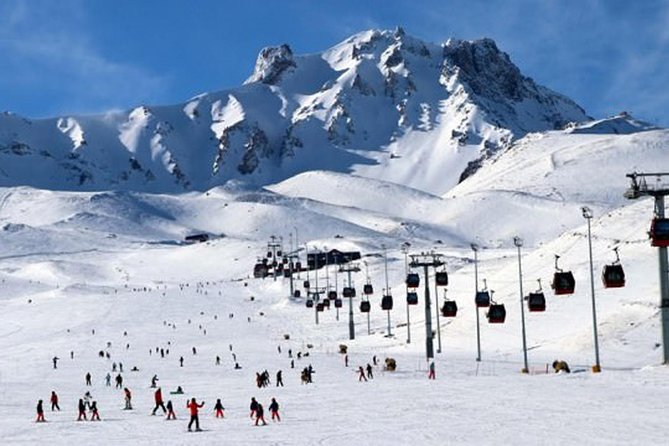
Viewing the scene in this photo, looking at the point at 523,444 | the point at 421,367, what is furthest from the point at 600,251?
the point at 523,444

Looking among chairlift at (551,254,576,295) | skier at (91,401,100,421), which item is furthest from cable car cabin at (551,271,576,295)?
skier at (91,401,100,421)

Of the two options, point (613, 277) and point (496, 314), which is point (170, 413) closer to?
point (613, 277)

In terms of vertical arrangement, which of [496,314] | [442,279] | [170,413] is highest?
[442,279]

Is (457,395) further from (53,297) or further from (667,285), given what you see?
(53,297)

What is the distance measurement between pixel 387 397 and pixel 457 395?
3025 millimetres

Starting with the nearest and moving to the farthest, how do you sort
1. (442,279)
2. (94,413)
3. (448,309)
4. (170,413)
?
1. (170,413)
2. (94,413)
3. (448,309)
4. (442,279)

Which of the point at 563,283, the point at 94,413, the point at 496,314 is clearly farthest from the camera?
the point at 496,314

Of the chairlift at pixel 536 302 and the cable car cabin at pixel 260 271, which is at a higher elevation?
the cable car cabin at pixel 260 271

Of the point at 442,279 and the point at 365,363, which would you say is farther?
the point at 442,279

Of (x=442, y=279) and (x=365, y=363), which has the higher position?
(x=442, y=279)

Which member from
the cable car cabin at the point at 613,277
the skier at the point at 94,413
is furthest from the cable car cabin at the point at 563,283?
the skier at the point at 94,413

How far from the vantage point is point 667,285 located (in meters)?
50.2

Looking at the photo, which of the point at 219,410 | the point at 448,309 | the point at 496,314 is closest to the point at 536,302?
the point at 496,314

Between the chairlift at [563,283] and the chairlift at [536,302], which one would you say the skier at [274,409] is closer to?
the chairlift at [563,283]
